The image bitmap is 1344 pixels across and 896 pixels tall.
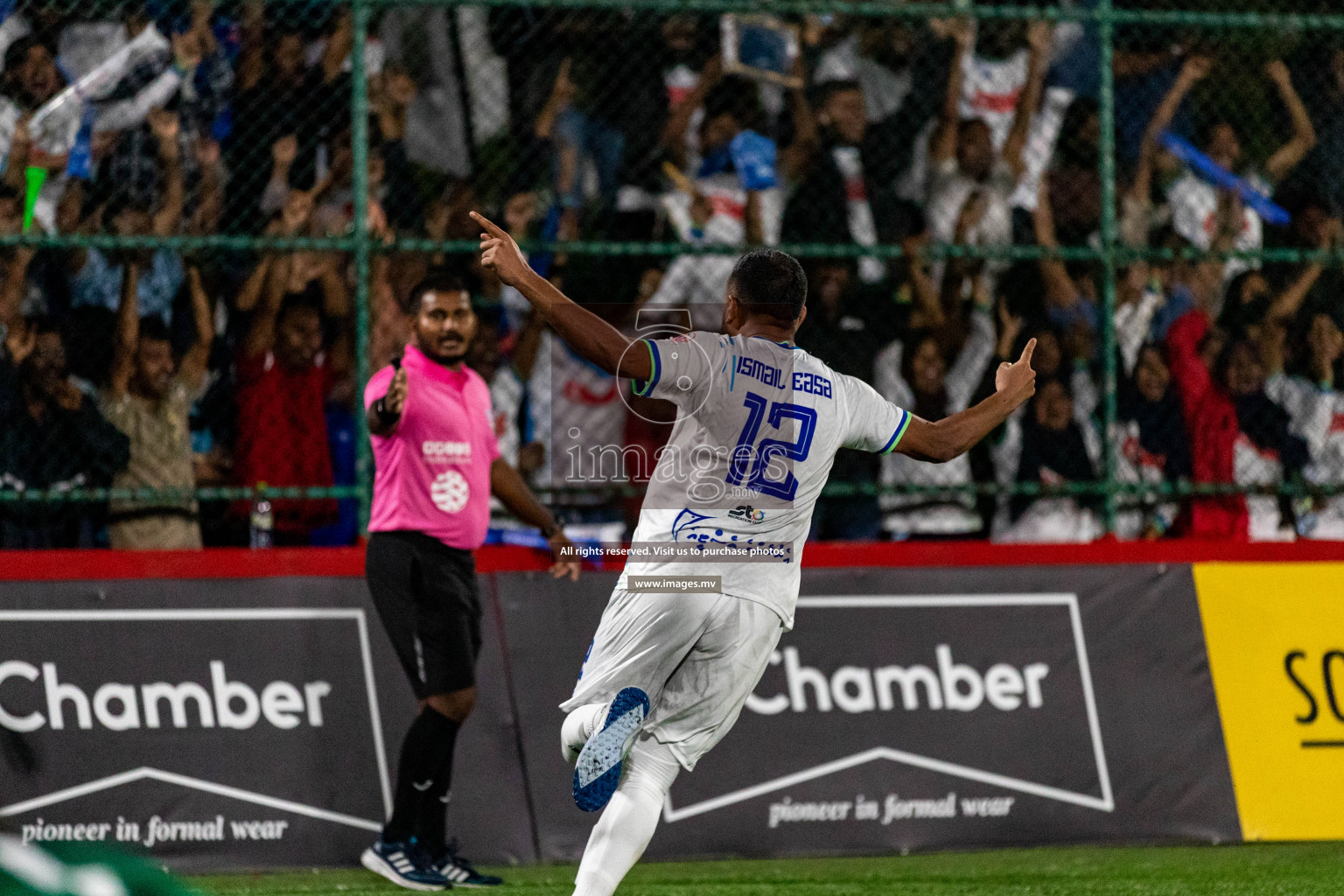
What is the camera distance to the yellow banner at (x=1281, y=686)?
7160 millimetres

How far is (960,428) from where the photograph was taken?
4.85m

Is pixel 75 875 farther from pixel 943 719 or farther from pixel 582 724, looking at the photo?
pixel 943 719

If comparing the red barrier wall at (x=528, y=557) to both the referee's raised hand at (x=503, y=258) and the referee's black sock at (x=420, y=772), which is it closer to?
the referee's black sock at (x=420, y=772)

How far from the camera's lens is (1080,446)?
7.93 metres

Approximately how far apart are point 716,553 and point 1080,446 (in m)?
3.72

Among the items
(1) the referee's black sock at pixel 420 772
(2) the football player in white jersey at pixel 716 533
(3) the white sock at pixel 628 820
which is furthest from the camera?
(1) the referee's black sock at pixel 420 772

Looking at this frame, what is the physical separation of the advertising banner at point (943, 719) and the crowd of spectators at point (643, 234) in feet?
1.64

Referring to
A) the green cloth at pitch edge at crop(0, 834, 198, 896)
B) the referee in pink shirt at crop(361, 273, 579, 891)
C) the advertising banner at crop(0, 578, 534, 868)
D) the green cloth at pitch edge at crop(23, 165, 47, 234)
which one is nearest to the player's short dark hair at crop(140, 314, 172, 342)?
the green cloth at pitch edge at crop(23, 165, 47, 234)

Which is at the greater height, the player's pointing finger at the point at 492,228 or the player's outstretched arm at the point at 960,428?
the player's pointing finger at the point at 492,228

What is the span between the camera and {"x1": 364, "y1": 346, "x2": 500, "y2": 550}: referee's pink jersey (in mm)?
6391

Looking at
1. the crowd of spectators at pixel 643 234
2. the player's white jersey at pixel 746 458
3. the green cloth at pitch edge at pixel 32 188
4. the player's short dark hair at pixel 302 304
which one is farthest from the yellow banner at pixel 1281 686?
the green cloth at pitch edge at pixel 32 188

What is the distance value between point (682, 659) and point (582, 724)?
345 millimetres

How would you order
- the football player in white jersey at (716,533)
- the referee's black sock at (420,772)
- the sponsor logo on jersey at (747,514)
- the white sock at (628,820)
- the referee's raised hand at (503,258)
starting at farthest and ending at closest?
1. the referee's black sock at (420,772)
2. the sponsor logo on jersey at (747,514)
3. the football player in white jersey at (716,533)
4. the white sock at (628,820)
5. the referee's raised hand at (503,258)

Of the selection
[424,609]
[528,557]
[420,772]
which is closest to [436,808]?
[420,772]
